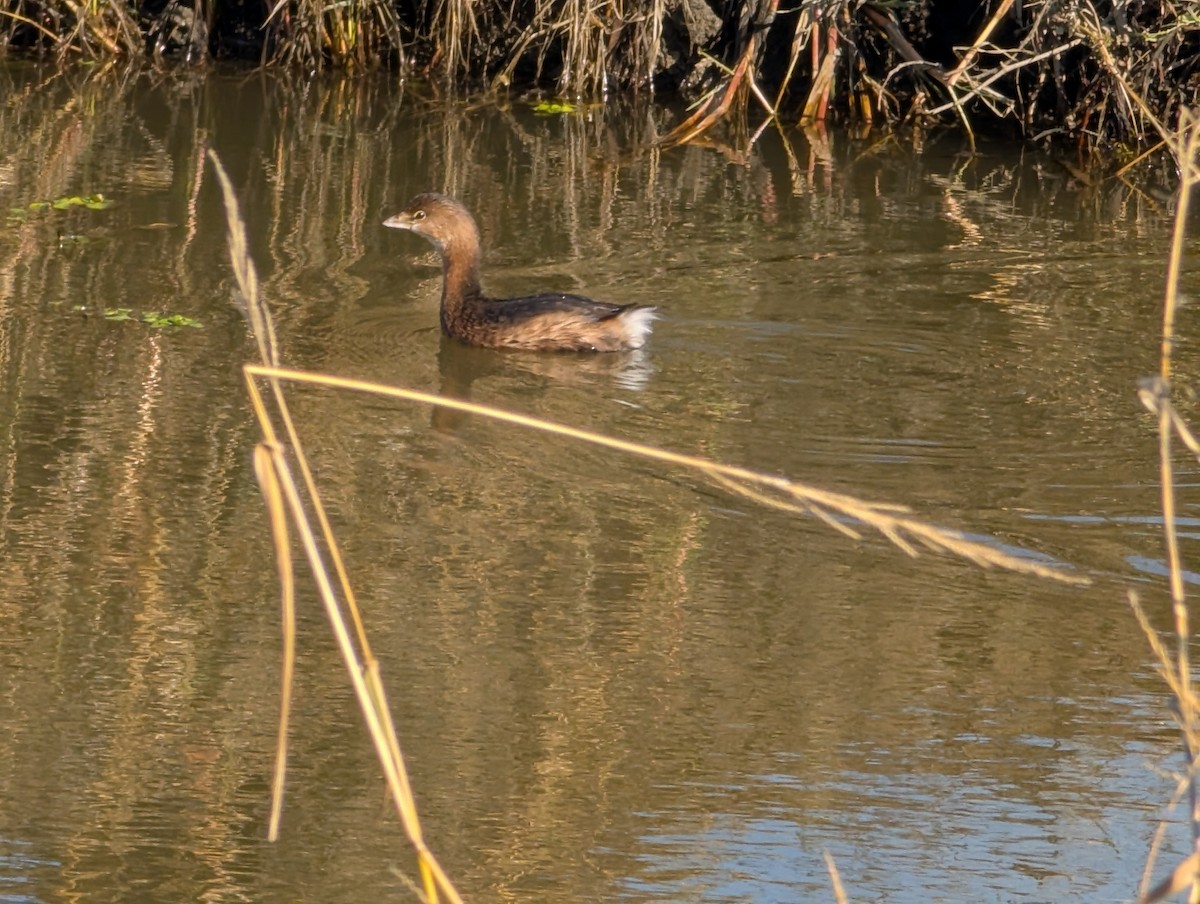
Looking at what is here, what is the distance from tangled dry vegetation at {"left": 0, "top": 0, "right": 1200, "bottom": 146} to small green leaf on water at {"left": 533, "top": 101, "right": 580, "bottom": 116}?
299mm

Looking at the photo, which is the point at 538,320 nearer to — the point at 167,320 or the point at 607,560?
the point at 167,320

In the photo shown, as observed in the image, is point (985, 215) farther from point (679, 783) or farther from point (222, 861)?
point (222, 861)

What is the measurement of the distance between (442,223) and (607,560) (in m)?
3.36

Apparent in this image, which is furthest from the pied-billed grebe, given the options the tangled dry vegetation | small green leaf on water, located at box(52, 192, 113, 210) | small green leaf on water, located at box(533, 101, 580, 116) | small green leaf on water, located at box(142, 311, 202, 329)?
small green leaf on water, located at box(533, 101, 580, 116)

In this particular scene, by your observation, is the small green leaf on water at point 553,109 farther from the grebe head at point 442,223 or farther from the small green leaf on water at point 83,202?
the grebe head at point 442,223

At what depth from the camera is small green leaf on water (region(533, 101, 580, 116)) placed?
42.8ft

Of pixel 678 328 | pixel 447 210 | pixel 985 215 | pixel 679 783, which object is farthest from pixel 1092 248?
pixel 679 783

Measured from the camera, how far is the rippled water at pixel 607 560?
12.6ft

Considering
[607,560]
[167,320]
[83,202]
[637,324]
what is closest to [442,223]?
[637,324]

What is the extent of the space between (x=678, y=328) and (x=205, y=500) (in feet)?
8.89

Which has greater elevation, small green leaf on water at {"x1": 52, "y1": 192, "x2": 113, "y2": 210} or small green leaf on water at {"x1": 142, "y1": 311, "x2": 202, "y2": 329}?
small green leaf on water at {"x1": 52, "y1": 192, "x2": 113, "y2": 210}

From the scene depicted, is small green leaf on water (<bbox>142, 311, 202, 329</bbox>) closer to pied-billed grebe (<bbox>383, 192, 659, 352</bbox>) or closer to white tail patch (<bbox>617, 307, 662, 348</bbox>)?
pied-billed grebe (<bbox>383, 192, 659, 352</bbox>)

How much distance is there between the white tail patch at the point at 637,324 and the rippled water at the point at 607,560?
0.53 feet

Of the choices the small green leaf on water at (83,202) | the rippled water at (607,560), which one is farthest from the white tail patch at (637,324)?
the small green leaf on water at (83,202)
